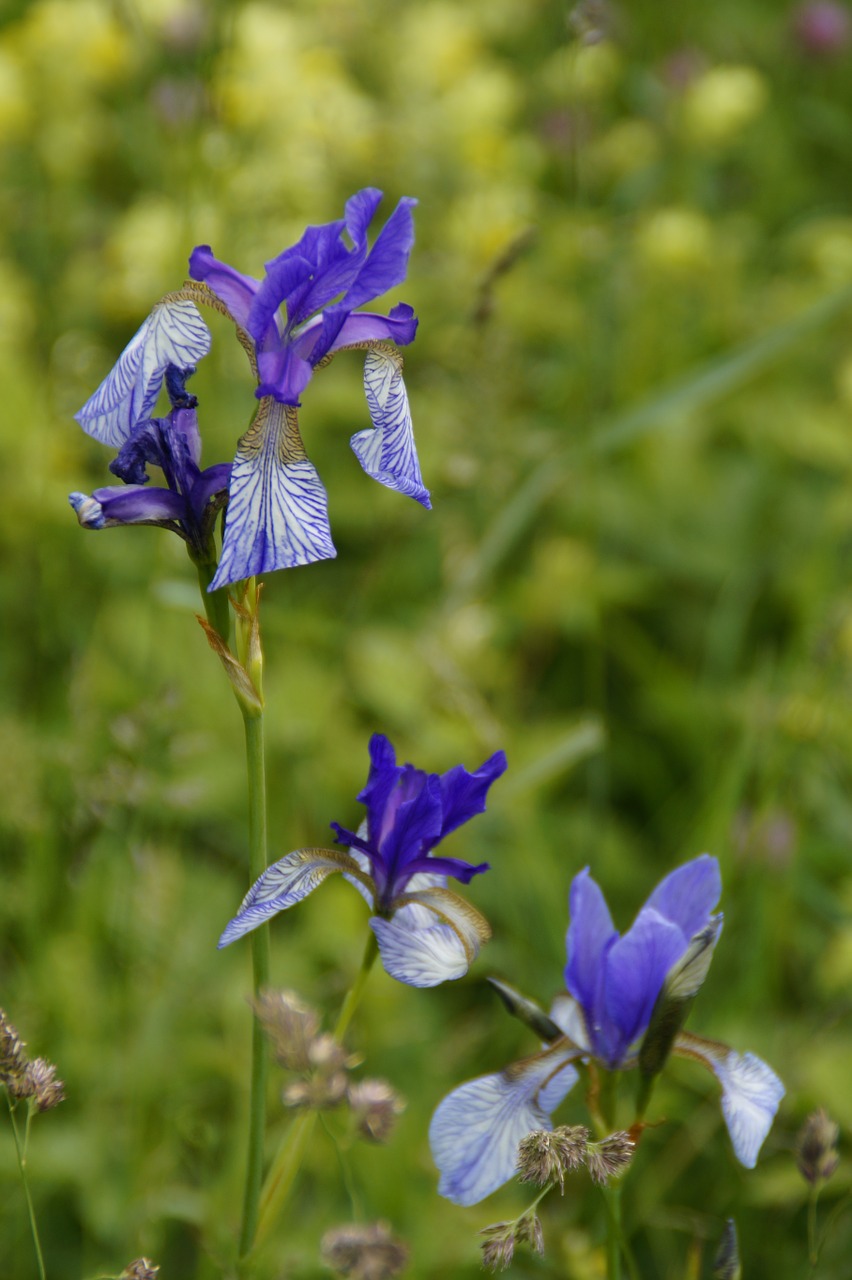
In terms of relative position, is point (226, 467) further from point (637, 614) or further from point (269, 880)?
point (637, 614)

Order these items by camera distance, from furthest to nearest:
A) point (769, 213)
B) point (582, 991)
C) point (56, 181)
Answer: point (769, 213) < point (56, 181) < point (582, 991)

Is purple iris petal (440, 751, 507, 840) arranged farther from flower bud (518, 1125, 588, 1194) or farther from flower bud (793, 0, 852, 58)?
flower bud (793, 0, 852, 58)

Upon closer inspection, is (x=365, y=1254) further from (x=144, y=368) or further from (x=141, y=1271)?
(x=144, y=368)

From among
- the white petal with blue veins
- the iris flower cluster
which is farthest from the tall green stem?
the iris flower cluster

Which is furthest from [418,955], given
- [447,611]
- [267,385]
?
[447,611]

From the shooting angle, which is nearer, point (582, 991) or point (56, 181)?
point (582, 991)

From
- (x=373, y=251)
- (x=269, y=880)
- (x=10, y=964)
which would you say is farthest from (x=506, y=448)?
(x=269, y=880)

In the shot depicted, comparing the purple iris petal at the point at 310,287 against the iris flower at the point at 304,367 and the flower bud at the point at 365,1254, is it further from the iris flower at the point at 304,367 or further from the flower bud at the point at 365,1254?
the flower bud at the point at 365,1254
